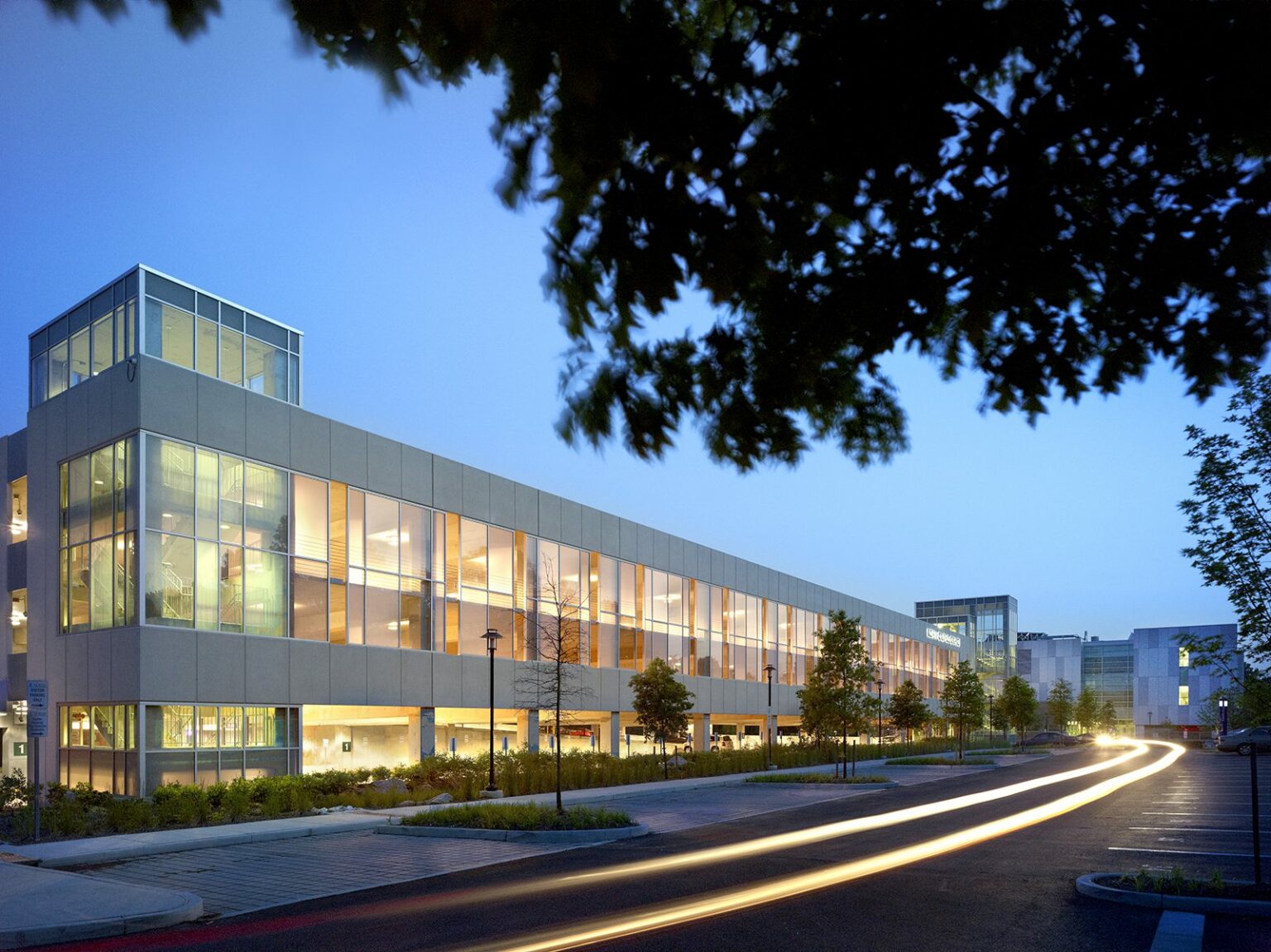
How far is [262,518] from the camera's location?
30.1m

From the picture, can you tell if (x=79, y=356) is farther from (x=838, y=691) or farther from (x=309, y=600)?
(x=838, y=691)

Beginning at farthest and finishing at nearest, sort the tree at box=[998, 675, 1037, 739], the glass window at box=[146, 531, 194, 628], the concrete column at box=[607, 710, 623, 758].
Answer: the tree at box=[998, 675, 1037, 739] < the concrete column at box=[607, 710, 623, 758] < the glass window at box=[146, 531, 194, 628]

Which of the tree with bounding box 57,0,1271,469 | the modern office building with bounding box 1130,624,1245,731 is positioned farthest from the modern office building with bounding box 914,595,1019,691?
the tree with bounding box 57,0,1271,469

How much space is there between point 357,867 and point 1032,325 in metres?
13.4

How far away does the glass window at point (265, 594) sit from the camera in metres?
29.2

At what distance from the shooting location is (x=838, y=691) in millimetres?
41531

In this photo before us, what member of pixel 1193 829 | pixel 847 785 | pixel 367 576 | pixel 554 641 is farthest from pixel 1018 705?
pixel 1193 829

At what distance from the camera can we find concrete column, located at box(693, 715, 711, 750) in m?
54.7

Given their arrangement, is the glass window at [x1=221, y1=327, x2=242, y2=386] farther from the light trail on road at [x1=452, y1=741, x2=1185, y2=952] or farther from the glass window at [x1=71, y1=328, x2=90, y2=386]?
the light trail on road at [x1=452, y1=741, x2=1185, y2=952]

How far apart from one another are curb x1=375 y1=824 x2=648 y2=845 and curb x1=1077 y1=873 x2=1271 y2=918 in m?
8.87

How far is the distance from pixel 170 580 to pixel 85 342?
8.14 metres

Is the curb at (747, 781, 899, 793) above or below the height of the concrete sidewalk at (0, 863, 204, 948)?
below

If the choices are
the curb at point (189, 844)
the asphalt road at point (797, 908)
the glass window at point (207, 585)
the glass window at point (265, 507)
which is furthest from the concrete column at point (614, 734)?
the asphalt road at point (797, 908)

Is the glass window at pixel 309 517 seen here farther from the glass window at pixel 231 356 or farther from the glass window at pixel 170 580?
the glass window at pixel 170 580
